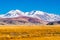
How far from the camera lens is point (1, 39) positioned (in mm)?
24562

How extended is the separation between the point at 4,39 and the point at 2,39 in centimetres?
28

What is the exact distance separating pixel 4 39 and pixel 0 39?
52 cm

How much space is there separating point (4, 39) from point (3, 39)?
14cm

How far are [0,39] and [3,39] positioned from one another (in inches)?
14.8

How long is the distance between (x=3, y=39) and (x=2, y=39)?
5.5 inches

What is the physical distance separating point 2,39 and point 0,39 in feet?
0.79

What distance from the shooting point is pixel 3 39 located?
24.7 metres

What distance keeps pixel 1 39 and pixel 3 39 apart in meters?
0.26

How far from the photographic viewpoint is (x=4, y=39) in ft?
81.4

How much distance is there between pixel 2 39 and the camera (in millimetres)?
24609
